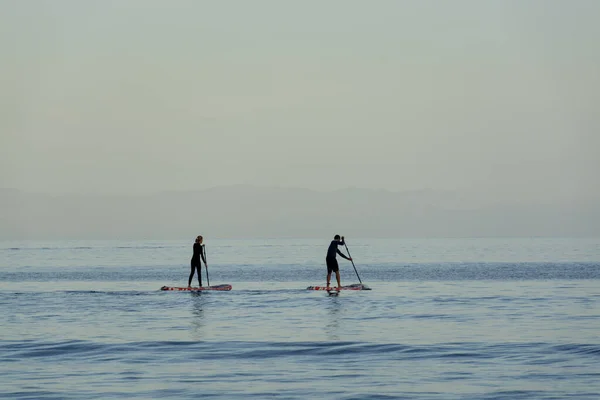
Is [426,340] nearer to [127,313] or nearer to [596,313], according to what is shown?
[596,313]

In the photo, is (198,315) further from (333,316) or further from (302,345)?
(302,345)

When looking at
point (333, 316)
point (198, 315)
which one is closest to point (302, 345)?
point (333, 316)

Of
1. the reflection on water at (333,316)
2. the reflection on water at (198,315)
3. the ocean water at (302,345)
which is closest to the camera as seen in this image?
the ocean water at (302,345)

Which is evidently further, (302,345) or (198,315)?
(198,315)

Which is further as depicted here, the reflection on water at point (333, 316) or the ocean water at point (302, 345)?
the reflection on water at point (333, 316)

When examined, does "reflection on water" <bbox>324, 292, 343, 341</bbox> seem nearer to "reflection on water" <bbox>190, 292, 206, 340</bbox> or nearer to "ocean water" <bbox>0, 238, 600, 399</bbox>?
"ocean water" <bbox>0, 238, 600, 399</bbox>

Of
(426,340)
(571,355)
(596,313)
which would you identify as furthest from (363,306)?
(571,355)

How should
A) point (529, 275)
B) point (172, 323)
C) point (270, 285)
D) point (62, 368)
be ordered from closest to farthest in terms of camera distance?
point (62, 368), point (172, 323), point (270, 285), point (529, 275)

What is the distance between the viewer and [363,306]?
2945cm

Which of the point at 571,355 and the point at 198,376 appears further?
the point at 571,355

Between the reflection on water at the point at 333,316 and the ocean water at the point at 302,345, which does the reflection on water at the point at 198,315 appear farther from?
the reflection on water at the point at 333,316

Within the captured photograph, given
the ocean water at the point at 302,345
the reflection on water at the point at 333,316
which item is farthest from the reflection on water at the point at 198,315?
the reflection on water at the point at 333,316

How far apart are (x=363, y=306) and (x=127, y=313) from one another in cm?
666

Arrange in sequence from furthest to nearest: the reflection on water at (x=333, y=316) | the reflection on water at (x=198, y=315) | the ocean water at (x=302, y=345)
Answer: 1. the reflection on water at (x=198, y=315)
2. the reflection on water at (x=333, y=316)
3. the ocean water at (x=302, y=345)
